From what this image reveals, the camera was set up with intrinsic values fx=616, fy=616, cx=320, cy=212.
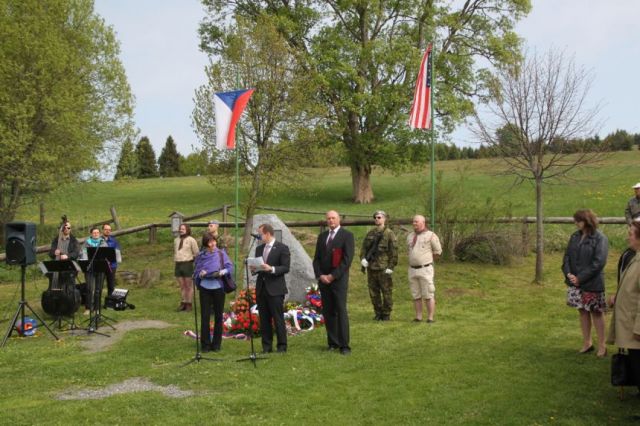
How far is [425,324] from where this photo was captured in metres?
10.1

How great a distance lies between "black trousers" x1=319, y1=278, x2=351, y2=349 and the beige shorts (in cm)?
220

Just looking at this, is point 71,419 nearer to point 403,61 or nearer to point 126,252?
point 126,252

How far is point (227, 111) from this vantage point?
39.9 feet

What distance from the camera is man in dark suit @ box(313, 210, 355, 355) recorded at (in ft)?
27.3

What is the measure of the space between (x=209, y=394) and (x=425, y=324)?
181 inches

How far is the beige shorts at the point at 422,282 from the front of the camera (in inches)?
400

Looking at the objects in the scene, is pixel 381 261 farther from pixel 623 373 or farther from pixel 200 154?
pixel 200 154

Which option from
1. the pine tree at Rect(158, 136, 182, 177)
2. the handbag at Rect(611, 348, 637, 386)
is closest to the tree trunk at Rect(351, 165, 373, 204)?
the handbag at Rect(611, 348, 637, 386)

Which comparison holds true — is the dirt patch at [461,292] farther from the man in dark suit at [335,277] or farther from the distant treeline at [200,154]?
the man in dark suit at [335,277]

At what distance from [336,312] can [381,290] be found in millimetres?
2440

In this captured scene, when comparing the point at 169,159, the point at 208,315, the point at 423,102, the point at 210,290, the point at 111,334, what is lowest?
the point at 111,334

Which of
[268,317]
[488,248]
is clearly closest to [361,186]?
[488,248]

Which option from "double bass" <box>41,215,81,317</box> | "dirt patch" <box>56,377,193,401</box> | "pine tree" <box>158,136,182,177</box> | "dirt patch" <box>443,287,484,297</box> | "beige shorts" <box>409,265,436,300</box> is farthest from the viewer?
"pine tree" <box>158,136,182,177</box>

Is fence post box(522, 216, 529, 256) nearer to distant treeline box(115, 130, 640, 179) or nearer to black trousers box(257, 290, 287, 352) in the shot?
distant treeline box(115, 130, 640, 179)
